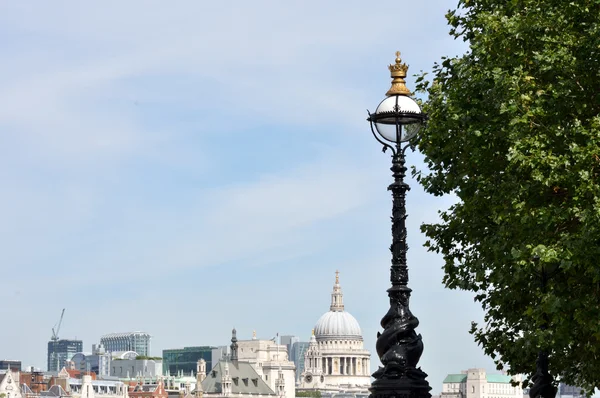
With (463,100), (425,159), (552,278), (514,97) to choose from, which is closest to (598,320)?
(552,278)

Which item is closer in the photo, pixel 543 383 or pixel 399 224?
pixel 399 224

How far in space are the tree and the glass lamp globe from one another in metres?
5.76

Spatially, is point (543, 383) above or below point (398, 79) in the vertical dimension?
below

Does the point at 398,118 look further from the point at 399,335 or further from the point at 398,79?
the point at 399,335

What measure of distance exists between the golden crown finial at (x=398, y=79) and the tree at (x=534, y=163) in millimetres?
5876

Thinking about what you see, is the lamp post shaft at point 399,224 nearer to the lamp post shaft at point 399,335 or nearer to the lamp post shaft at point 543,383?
the lamp post shaft at point 399,335

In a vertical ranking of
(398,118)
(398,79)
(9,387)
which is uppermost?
(9,387)

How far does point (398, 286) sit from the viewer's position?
22922 millimetres

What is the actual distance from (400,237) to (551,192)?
847 centimetres

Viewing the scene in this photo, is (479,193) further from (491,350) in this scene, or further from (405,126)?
(405,126)

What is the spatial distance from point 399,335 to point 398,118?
3.73 meters

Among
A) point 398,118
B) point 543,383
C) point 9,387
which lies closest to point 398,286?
point 398,118

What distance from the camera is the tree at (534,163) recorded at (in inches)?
1145

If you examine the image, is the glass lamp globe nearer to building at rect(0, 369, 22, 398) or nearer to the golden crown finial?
the golden crown finial
